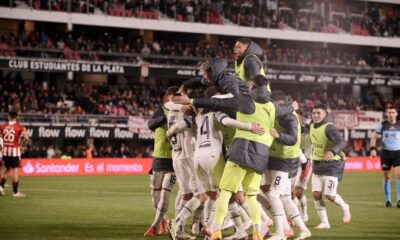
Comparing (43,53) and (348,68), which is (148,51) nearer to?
(43,53)

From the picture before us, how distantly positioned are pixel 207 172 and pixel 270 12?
159 ft

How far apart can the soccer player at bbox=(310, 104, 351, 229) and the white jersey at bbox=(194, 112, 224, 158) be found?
360 centimetres

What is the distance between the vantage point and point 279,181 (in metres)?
13.4

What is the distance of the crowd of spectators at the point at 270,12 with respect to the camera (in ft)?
174

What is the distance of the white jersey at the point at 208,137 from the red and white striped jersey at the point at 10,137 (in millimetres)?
12134

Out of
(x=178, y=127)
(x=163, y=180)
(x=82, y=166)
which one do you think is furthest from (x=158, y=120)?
(x=82, y=166)

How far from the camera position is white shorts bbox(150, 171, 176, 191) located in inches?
577

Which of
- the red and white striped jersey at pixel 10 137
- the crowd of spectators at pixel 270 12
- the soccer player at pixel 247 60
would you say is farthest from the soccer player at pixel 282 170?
the crowd of spectators at pixel 270 12

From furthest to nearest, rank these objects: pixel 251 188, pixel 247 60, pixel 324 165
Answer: pixel 324 165 < pixel 247 60 < pixel 251 188

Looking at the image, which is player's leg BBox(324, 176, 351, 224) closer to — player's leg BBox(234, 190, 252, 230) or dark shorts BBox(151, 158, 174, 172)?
player's leg BBox(234, 190, 252, 230)

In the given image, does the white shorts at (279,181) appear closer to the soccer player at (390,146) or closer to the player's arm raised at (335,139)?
the player's arm raised at (335,139)

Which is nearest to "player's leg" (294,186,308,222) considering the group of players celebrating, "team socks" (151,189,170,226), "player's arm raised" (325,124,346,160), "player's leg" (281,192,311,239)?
"player's arm raised" (325,124,346,160)

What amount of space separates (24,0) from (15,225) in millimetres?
Result: 35650

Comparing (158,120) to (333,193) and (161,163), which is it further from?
(333,193)
